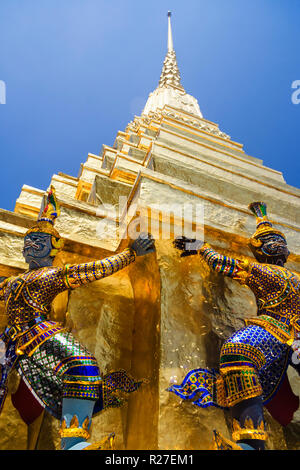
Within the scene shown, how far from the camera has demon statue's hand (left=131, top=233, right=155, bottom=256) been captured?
3.02m

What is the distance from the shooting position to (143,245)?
3016 millimetres

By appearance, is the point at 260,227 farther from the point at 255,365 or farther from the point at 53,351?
the point at 53,351

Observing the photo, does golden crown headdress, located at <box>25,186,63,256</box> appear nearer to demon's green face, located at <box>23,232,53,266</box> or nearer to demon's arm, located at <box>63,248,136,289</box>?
demon's green face, located at <box>23,232,53,266</box>

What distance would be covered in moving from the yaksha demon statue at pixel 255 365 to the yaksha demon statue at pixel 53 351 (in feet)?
1.97

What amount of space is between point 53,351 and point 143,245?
3.82ft

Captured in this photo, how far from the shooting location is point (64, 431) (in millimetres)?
2119

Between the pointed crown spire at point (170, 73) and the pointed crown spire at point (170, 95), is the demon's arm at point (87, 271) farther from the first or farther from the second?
the pointed crown spire at point (170, 73)

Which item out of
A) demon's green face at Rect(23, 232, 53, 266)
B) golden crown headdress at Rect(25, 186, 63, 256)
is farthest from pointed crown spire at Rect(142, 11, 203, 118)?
demon's green face at Rect(23, 232, 53, 266)

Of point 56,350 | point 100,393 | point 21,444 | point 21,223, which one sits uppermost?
point 21,223

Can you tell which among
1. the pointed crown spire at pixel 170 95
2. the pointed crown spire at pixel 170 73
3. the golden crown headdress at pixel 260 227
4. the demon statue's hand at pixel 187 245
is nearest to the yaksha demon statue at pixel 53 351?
the demon statue's hand at pixel 187 245

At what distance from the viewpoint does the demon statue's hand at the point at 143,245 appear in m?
3.02

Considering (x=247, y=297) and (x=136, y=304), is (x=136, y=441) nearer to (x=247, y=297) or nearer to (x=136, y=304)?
(x=136, y=304)
